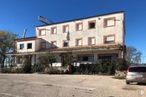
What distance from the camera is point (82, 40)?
45375 mm

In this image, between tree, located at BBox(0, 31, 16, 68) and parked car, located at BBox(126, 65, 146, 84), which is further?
tree, located at BBox(0, 31, 16, 68)

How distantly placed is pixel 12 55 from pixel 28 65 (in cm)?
1093

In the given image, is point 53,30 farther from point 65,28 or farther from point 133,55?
point 133,55

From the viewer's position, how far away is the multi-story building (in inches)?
1590

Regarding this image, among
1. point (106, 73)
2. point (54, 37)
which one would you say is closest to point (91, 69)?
point (106, 73)

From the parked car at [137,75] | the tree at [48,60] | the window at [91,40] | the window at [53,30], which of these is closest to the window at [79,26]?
the window at [91,40]

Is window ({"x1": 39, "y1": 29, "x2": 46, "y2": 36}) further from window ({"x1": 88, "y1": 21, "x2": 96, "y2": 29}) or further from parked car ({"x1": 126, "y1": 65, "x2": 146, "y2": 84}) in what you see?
parked car ({"x1": 126, "y1": 65, "x2": 146, "y2": 84})

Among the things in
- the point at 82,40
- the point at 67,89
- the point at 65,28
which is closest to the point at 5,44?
the point at 65,28

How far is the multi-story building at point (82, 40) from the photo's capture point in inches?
1590

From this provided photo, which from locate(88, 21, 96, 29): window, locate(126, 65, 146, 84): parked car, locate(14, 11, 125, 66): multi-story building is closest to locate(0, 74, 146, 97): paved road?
locate(126, 65, 146, 84): parked car

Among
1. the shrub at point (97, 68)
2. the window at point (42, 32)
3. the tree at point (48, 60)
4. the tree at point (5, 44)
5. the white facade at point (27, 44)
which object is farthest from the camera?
the tree at point (5, 44)

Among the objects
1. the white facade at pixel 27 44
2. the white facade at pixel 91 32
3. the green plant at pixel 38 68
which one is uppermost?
the white facade at pixel 91 32

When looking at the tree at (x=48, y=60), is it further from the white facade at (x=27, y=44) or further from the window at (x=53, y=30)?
the white facade at (x=27, y=44)

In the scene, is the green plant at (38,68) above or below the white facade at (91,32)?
below
